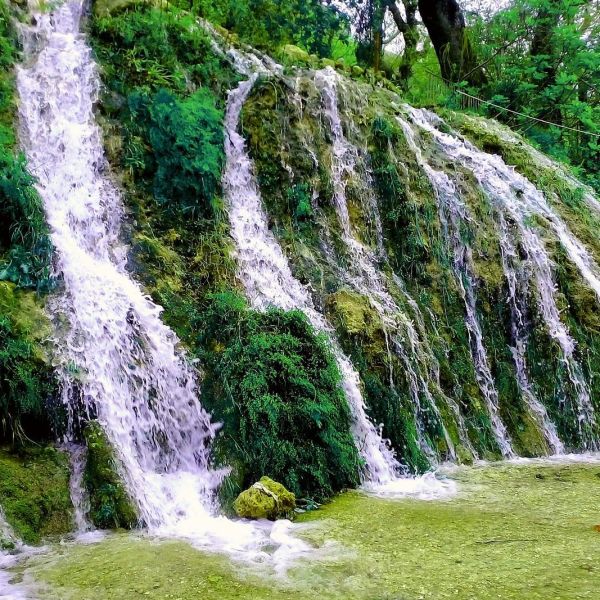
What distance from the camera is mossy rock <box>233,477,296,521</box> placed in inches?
199

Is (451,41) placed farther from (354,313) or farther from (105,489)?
(105,489)

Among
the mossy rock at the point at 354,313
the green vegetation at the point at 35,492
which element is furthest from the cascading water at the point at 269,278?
the green vegetation at the point at 35,492

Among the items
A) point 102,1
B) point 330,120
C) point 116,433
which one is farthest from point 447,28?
point 116,433

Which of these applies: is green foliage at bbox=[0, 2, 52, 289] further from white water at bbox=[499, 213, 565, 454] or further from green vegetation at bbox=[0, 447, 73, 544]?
white water at bbox=[499, 213, 565, 454]

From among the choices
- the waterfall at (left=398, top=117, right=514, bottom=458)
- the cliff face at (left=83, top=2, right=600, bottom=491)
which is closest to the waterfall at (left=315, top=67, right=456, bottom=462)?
the cliff face at (left=83, top=2, right=600, bottom=491)

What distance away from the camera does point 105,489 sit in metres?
4.98

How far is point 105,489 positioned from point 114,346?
5.09ft

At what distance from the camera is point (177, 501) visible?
5246 millimetres

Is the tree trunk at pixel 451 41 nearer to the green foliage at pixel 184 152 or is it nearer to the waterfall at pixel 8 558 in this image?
the green foliage at pixel 184 152

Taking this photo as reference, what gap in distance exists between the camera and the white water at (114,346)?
5145 mm

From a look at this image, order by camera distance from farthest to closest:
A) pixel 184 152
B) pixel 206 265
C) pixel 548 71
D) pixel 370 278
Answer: pixel 548 71, pixel 370 278, pixel 184 152, pixel 206 265

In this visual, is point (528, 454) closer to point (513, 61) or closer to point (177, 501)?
point (177, 501)

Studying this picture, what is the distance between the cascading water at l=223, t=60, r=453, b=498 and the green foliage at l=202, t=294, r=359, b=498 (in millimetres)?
304

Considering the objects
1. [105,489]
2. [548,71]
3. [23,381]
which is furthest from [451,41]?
[105,489]
